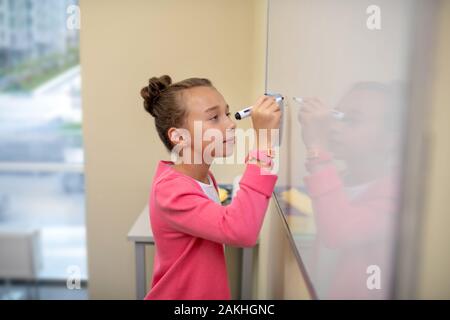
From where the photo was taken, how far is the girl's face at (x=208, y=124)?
0.94 m

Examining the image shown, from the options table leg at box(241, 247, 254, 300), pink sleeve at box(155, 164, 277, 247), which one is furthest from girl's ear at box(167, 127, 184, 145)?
table leg at box(241, 247, 254, 300)

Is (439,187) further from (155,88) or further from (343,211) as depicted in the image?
(155,88)

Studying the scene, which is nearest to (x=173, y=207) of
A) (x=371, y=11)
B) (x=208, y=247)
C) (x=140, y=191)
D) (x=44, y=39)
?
(x=208, y=247)

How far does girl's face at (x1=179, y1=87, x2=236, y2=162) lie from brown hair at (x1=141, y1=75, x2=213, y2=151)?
2 cm

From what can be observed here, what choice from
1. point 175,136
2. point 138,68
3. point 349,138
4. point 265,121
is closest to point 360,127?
point 349,138

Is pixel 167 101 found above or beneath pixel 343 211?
above

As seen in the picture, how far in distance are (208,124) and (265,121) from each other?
0.13 metres

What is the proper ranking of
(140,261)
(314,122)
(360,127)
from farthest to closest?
(140,261) → (314,122) → (360,127)

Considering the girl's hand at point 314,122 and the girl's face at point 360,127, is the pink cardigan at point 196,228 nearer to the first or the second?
the girl's hand at point 314,122

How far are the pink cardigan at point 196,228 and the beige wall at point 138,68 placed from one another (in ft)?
3.54

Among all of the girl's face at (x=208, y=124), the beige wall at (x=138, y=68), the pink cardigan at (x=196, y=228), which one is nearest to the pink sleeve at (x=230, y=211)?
the pink cardigan at (x=196, y=228)

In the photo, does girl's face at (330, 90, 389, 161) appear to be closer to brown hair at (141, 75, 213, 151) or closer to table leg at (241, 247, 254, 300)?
brown hair at (141, 75, 213, 151)

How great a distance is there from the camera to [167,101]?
995 mm
